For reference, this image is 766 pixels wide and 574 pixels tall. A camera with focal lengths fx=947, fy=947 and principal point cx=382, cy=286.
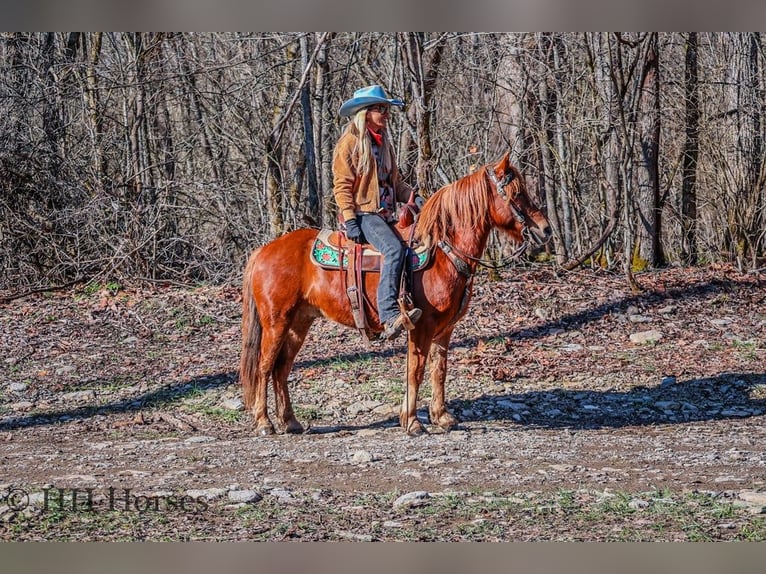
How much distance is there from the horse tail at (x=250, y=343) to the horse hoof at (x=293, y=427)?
1.30 ft

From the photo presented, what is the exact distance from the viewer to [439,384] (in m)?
8.63

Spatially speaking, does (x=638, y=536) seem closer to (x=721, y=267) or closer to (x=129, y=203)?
(x=721, y=267)

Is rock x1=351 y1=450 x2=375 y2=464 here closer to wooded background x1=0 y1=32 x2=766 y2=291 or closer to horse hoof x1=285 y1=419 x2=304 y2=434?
horse hoof x1=285 y1=419 x2=304 y2=434

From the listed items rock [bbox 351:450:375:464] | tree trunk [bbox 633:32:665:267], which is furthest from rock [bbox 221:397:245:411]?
tree trunk [bbox 633:32:665:267]

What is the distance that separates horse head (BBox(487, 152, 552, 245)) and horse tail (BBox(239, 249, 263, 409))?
7.46 feet

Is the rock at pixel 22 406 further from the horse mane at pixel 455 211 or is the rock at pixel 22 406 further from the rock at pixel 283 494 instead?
the horse mane at pixel 455 211

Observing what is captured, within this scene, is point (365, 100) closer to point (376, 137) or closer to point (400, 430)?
point (376, 137)

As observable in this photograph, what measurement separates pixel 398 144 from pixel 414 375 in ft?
23.6

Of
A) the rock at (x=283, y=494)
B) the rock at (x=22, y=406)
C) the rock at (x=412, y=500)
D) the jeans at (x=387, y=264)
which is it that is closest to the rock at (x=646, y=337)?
the jeans at (x=387, y=264)

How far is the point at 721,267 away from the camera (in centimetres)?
Answer: 1433

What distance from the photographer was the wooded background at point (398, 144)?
1423 cm

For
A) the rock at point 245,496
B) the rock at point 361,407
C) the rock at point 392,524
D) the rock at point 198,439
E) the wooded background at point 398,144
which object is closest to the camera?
the rock at point 392,524

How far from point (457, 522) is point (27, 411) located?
5573 mm

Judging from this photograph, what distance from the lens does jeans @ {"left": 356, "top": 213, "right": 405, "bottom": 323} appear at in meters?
7.98
